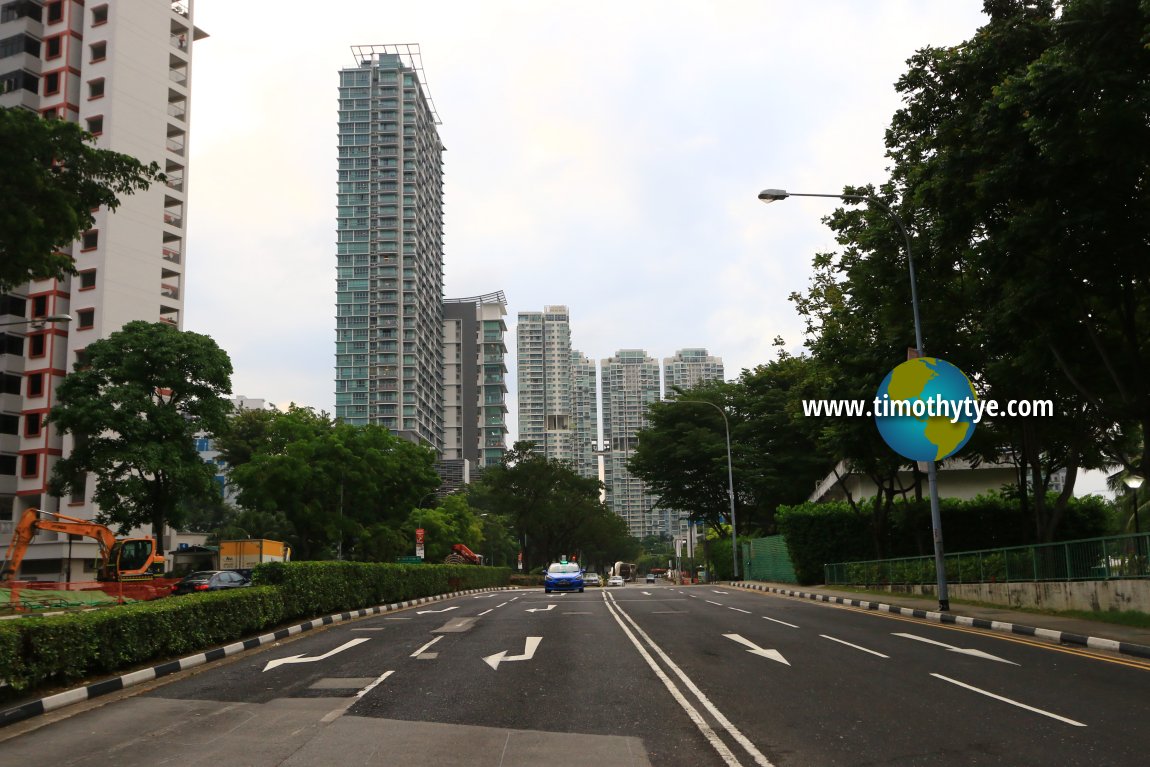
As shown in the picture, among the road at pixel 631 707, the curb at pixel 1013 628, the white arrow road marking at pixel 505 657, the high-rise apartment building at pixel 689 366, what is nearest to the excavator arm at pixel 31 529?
the road at pixel 631 707

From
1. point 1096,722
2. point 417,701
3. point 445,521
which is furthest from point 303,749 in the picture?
point 445,521

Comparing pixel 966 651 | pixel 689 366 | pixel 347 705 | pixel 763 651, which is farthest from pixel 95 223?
pixel 689 366

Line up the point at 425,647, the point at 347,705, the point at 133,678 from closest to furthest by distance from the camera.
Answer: the point at 347,705 → the point at 133,678 → the point at 425,647

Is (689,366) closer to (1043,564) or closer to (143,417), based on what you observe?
(143,417)

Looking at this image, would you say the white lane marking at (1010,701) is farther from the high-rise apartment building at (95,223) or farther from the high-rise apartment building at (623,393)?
the high-rise apartment building at (623,393)

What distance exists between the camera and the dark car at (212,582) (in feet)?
106

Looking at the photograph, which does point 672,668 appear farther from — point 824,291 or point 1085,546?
point 824,291

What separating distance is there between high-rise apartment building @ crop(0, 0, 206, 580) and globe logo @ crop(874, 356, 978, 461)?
Answer: 49506 mm

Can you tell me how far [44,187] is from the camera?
22.4 m

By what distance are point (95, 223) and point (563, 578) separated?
4018 cm

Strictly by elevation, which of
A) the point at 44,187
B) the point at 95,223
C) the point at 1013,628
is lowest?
the point at 1013,628

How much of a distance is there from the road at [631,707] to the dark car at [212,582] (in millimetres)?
17459

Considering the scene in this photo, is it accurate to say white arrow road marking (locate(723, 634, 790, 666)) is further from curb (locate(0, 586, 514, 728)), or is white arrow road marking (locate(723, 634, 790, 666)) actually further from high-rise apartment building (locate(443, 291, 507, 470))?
high-rise apartment building (locate(443, 291, 507, 470))

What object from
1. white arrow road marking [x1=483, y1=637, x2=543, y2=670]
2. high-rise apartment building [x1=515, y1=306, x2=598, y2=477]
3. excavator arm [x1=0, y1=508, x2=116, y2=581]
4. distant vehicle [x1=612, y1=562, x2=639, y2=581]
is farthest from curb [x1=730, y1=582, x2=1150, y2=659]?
high-rise apartment building [x1=515, y1=306, x2=598, y2=477]
